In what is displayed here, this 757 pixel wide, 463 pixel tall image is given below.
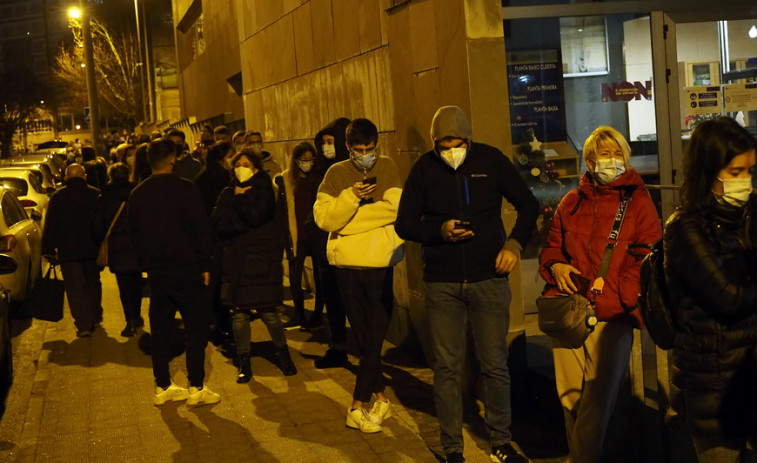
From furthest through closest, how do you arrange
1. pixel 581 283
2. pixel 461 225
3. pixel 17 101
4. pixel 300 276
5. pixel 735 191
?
pixel 17 101 → pixel 300 276 → pixel 461 225 → pixel 581 283 → pixel 735 191

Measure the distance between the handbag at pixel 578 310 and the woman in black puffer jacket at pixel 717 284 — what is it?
1.01 meters

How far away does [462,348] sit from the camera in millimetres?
5785

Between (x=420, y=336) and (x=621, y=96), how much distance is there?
8.41ft

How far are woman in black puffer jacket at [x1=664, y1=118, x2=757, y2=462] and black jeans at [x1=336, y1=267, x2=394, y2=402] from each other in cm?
292

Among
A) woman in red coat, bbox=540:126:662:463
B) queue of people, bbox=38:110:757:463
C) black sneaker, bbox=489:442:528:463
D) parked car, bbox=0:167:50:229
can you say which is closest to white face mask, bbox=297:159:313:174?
queue of people, bbox=38:110:757:463

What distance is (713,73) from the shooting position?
8648 millimetres

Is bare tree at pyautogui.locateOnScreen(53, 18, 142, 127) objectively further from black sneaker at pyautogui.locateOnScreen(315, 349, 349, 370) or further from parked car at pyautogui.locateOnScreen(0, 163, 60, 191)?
black sneaker at pyautogui.locateOnScreen(315, 349, 349, 370)

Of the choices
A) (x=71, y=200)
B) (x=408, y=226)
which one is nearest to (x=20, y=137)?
(x=71, y=200)

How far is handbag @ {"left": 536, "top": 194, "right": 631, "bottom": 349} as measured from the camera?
5.01 m

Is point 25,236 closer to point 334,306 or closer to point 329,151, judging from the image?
point 334,306

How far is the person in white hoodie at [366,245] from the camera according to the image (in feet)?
21.8

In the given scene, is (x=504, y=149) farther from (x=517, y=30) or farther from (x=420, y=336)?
(x=420, y=336)

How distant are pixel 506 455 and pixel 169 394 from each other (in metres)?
3.00

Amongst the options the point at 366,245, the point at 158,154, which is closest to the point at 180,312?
the point at 158,154
